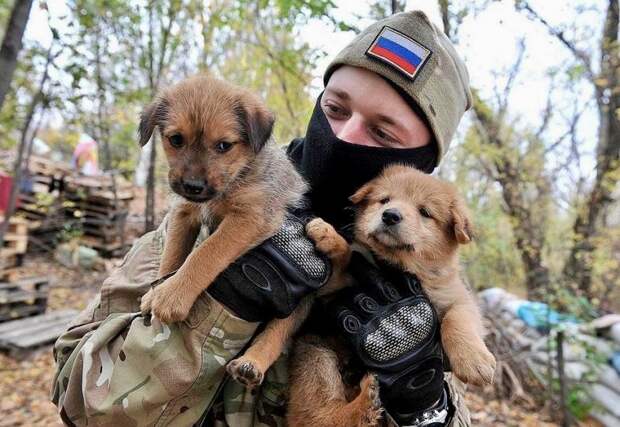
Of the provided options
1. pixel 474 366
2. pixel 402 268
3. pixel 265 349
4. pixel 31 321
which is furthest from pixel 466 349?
pixel 31 321

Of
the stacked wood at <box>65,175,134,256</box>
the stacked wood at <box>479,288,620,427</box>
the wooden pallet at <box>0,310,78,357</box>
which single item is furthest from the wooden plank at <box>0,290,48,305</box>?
the stacked wood at <box>479,288,620,427</box>

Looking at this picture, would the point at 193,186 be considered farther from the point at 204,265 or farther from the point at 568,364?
the point at 568,364

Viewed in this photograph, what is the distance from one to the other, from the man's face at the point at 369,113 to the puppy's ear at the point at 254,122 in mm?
389

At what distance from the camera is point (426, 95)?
250cm

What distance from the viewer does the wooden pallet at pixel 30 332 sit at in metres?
6.43

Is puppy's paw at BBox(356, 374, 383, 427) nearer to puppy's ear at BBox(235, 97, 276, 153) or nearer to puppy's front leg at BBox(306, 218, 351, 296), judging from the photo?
puppy's front leg at BBox(306, 218, 351, 296)

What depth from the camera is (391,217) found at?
7.70ft

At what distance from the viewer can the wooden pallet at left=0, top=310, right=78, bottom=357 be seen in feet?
21.1

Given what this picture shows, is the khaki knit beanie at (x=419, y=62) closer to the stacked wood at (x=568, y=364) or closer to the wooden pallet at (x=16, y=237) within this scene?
the stacked wood at (x=568, y=364)

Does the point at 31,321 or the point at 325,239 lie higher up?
the point at 325,239

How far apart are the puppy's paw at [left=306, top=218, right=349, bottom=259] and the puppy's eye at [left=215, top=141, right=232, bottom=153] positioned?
52 cm

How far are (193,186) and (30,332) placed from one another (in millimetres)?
6251

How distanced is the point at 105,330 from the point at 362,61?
182cm

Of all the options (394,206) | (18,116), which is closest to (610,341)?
(394,206)
